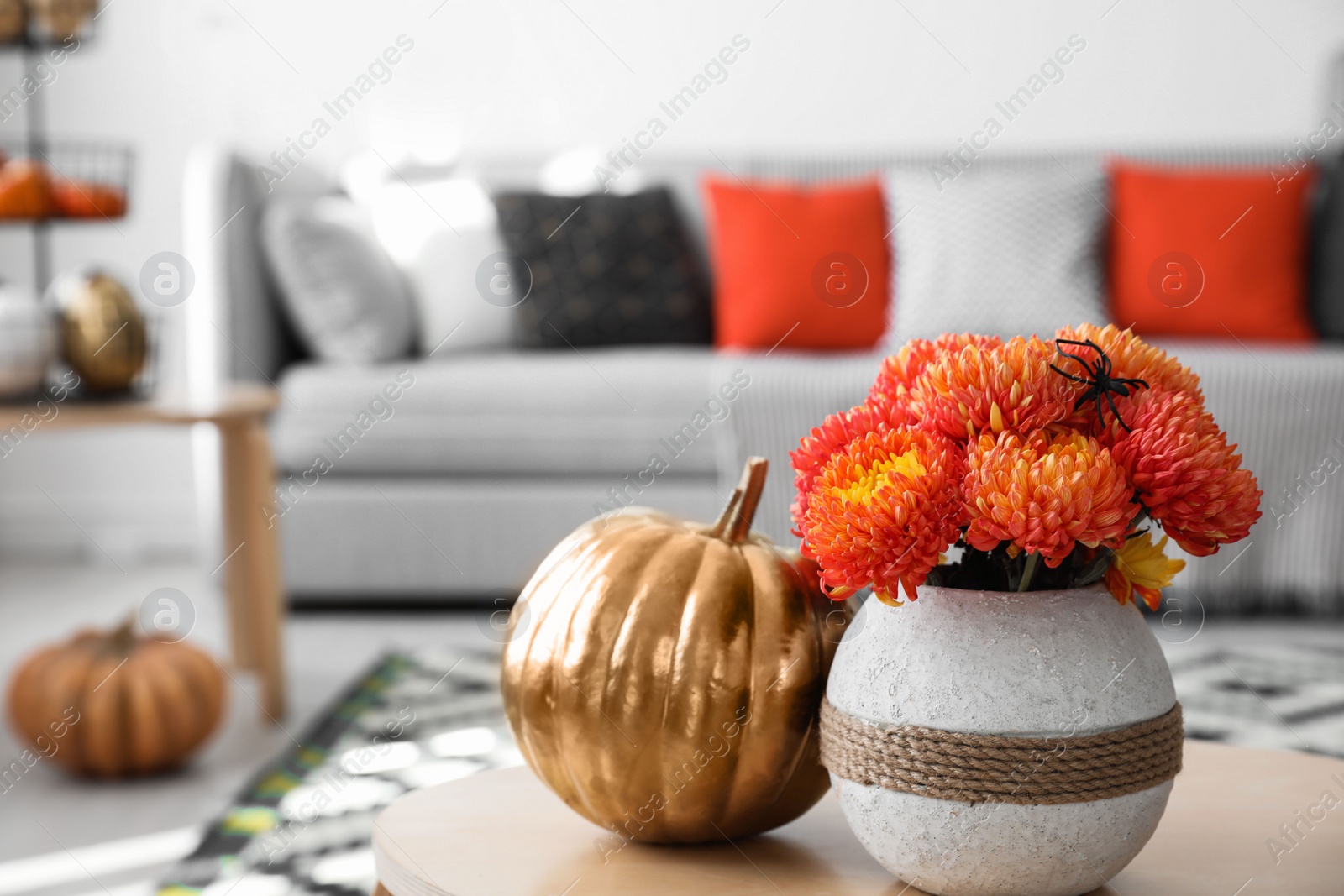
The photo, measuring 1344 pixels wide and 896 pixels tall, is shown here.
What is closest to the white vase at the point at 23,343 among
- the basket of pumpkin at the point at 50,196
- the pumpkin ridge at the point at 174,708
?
the basket of pumpkin at the point at 50,196

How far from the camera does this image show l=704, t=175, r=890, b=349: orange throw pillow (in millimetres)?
2791

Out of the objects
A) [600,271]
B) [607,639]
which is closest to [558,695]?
[607,639]

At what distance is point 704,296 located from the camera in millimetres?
2984

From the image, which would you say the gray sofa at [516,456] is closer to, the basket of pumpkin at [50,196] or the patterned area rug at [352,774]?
the patterned area rug at [352,774]

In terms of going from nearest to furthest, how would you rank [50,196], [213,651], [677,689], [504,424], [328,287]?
[677,689] < [50,196] < [213,651] < [504,424] < [328,287]

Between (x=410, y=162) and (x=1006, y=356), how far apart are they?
9.06 feet

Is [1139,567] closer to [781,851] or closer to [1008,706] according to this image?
[1008,706]

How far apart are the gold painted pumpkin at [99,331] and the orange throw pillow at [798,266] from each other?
4.54 ft

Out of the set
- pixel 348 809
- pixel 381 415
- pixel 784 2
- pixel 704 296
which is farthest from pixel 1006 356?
pixel 784 2

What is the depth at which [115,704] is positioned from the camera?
1.58 m

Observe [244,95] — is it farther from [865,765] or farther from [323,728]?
[865,765]

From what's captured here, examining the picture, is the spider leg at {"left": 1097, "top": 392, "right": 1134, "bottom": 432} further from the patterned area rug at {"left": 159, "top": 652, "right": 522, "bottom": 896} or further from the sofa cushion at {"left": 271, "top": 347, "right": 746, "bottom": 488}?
the sofa cushion at {"left": 271, "top": 347, "right": 746, "bottom": 488}

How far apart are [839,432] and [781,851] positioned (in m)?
0.22

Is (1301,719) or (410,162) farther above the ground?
(410,162)
